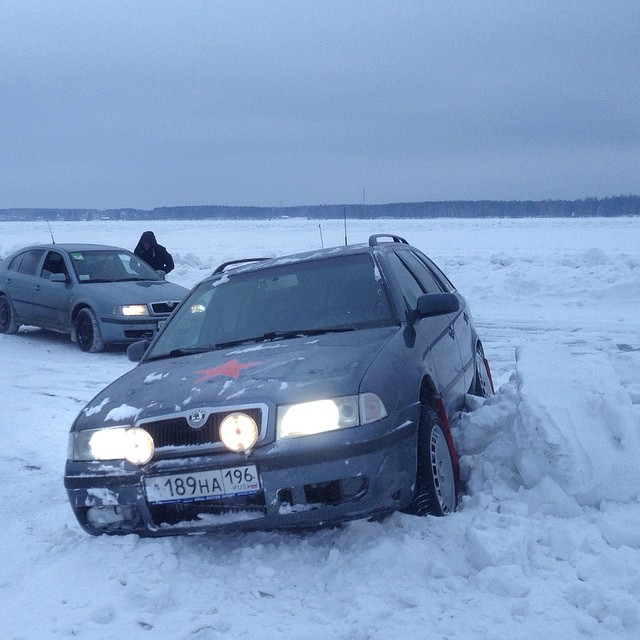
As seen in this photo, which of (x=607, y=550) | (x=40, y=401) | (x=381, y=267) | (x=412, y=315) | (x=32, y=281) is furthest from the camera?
(x=32, y=281)

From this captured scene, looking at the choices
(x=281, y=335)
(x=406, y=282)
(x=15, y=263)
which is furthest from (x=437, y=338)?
(x=15, y=263)

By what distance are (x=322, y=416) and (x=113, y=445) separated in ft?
3.36

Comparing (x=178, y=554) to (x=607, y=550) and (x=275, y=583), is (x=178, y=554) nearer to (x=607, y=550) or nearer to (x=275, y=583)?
(x=275, y=583)

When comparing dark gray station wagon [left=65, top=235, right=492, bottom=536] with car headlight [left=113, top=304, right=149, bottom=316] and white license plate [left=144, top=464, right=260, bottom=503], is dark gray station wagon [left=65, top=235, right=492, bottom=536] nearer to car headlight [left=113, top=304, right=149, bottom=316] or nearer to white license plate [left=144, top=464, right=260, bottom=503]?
white license plate [left=144, top=464, right=260, bottom=503]

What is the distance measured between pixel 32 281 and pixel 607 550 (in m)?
9.80

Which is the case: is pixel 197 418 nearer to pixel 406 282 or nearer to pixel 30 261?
pixel 406 282

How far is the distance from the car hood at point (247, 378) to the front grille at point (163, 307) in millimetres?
5763

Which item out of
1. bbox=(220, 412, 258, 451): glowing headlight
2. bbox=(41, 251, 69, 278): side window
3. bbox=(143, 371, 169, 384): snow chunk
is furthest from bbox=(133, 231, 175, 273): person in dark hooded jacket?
bbox=(220, 412, 258, 451): glowing headlight

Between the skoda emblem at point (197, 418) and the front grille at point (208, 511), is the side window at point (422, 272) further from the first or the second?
the front grille at point (208, 511)

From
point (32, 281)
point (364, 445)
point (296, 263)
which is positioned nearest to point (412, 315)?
point (296, 263)

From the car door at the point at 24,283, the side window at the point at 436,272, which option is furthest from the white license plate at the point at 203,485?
the car door at the point at 24,283

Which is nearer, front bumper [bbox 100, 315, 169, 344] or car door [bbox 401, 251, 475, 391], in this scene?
car door [bbox 401, 251, 475, 391]

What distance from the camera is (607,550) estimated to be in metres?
3.25

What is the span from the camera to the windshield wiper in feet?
13.9
